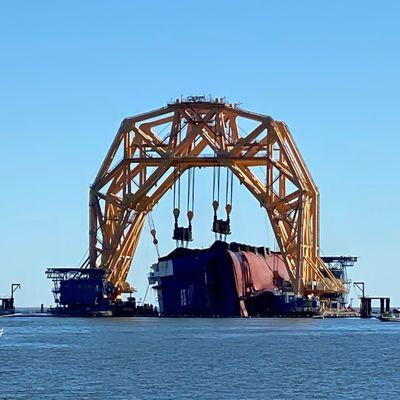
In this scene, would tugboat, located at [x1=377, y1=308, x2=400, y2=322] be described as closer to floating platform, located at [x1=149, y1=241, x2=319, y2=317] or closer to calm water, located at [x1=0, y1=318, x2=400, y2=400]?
floating platform, located at [x1=149, y1=241, x2=319, y2=317]

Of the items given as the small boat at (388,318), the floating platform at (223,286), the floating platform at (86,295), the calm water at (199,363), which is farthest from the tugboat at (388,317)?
the calm water at (199,363)

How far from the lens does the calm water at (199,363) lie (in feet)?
244

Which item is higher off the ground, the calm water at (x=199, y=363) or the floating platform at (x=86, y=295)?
the floating platform at (x=86, y=295)

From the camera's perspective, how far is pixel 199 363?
298 feet

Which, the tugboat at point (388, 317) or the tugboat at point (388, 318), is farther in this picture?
the tugboat at point (388, 317)

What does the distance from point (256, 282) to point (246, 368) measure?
8333 cm

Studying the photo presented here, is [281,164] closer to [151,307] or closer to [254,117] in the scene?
[254,117]

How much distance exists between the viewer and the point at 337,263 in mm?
186125

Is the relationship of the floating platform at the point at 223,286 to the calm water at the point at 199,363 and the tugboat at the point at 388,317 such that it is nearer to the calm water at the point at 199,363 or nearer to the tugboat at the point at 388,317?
the tugboat at the point at 388,317

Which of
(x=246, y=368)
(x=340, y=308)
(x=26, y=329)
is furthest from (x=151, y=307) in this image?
(x=246, y=368)

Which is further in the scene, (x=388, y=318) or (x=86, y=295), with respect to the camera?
(x=388, y=318)

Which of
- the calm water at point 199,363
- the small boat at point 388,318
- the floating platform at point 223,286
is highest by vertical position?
the floating platform at point 223,286

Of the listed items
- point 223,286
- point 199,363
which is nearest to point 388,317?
point 223,286

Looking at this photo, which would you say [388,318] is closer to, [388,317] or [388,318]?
[388,318]
